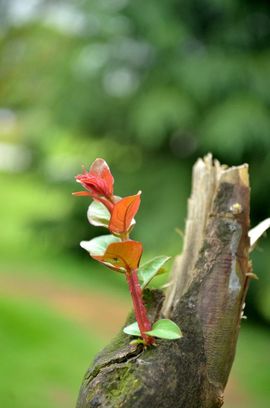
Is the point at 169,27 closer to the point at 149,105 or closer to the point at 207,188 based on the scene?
the point at 149,105

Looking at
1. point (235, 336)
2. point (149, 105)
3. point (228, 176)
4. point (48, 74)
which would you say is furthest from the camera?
point (48, 74)

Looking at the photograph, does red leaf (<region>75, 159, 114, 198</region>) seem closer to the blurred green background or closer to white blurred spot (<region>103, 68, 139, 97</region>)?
the blurred green background

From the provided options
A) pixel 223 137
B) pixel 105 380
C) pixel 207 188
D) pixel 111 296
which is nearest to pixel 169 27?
pixel 223 137

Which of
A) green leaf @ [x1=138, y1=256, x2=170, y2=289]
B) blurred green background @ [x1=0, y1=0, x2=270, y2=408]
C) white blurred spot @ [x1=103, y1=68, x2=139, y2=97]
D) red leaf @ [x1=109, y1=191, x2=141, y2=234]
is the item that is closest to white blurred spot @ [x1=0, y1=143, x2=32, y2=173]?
blurred green background @ [x1=0, y1=0, x2=270, y2=408]

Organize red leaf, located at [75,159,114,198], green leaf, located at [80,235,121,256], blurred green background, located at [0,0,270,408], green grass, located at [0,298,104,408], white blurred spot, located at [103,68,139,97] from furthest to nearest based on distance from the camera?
white blurred spot, located at [103,68,139,97], blurred green background, located at [0,0,270,408], green grass, located at [0,298,104,408], green leaf, located at [80,235,121,256], red leaf, located at [75,159,114,198]

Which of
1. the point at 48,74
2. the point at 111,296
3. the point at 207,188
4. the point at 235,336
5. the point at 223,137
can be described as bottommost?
the point at 111,296

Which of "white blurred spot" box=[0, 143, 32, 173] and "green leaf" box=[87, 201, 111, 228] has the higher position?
"white blurred spot" box=[0, 143, 32, 173]

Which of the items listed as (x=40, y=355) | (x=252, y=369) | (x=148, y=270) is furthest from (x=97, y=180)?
(x=252, y=369)
